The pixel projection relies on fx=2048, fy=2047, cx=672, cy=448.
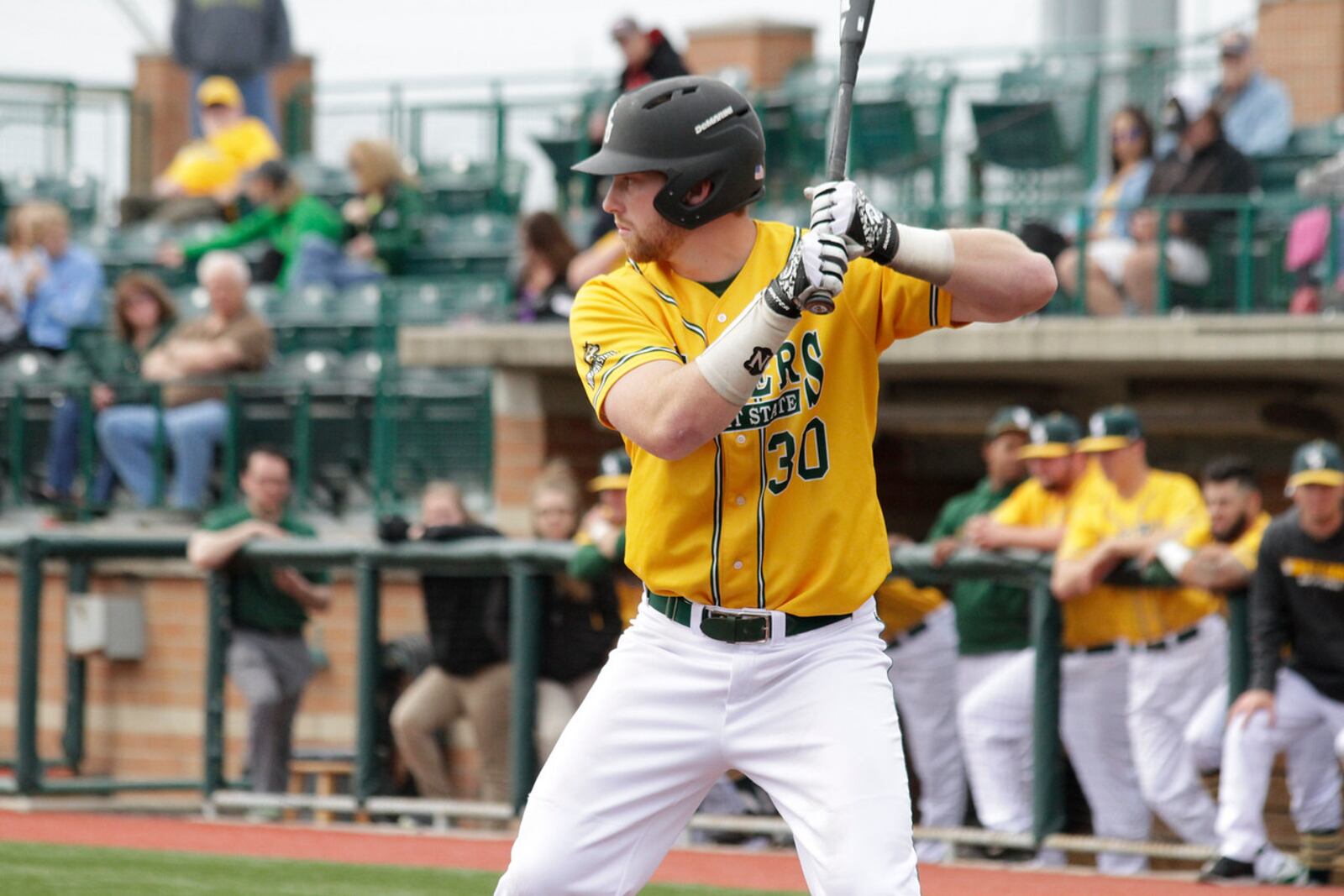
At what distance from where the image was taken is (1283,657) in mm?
6883

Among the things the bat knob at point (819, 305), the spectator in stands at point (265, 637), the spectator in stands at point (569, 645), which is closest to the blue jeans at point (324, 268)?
the spectator in stands at point (265, 637)

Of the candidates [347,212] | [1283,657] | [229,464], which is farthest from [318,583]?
[347,212]

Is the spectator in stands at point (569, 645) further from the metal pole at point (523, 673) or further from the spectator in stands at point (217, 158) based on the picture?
the spectator in stands at point (217, 158)

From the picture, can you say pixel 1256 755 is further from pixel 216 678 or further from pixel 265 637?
pixel 216 678

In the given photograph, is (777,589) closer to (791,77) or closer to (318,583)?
(318,583)

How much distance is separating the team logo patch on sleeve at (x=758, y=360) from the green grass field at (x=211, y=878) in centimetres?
325

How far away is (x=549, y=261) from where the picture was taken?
9.83m

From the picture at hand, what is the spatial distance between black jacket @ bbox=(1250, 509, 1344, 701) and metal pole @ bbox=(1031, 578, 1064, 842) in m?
0.70

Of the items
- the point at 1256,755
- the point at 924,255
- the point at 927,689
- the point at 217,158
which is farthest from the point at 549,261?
the point at 924,255

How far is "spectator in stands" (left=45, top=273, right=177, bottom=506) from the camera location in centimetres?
1046

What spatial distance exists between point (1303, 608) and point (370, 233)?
714 centimetres

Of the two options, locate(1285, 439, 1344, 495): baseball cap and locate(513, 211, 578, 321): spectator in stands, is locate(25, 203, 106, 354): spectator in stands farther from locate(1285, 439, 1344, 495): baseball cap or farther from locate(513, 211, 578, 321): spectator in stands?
locate(1285, 439, 1344, 495): baseball cap

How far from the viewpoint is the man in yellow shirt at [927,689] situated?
293 inches

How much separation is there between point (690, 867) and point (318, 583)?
2278 millimetres
